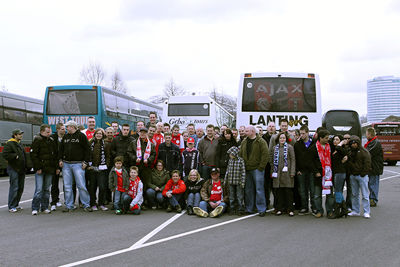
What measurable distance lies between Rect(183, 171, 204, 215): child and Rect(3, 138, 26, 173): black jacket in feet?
12.7

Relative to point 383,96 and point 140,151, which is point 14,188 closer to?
point 140,151

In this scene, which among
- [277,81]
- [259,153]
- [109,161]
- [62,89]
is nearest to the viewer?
[259,153]

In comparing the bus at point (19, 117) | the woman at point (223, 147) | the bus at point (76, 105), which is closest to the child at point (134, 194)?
the woman at point (223, 147)

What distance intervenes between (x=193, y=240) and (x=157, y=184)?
3.56m

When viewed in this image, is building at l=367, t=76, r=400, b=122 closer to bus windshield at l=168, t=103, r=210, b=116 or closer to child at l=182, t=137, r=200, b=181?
bus windshield at l=168, t=103, r=210, b=116

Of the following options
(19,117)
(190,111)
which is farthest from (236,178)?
(19,117)

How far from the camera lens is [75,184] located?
10391mm

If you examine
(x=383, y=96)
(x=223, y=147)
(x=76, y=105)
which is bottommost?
(x=223, y=147)

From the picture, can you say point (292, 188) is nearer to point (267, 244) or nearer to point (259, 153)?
point (259, 153)

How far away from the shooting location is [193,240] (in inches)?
259

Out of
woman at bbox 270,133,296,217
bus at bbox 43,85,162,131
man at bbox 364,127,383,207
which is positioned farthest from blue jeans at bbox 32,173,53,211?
bus at bbox 43,85,162,131

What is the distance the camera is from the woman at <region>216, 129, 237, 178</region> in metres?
10.0

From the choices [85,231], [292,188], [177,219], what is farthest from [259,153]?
[85,231]

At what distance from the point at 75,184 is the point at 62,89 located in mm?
9092
